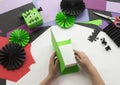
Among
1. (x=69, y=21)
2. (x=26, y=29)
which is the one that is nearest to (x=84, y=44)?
(x=69, y=21)

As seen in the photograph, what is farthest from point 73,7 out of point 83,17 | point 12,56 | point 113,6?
point 12,56

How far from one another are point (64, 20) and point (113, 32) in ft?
0.60

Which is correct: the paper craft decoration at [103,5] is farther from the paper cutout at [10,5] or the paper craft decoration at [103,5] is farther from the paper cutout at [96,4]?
the paper cutout at [10,5]

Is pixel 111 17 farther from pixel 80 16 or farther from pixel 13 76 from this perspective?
pixel 13 76

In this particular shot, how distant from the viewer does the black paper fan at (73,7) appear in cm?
81

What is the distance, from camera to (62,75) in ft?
2.42

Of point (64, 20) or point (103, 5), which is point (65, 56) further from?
point (103, 5)

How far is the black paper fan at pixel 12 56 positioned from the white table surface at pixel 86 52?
0.04 meters

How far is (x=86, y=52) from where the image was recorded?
765 millimetres

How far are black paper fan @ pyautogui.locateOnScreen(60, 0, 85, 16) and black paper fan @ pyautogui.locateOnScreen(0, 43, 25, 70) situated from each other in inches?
8.9

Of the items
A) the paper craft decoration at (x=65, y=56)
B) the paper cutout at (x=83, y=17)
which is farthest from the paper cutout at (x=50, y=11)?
the paper craft decoration at (x=65, y=56)

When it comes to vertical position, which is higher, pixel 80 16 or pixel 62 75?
pixel 80 16

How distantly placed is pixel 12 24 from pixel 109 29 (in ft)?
1.18

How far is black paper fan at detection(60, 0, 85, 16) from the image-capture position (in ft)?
2.67
